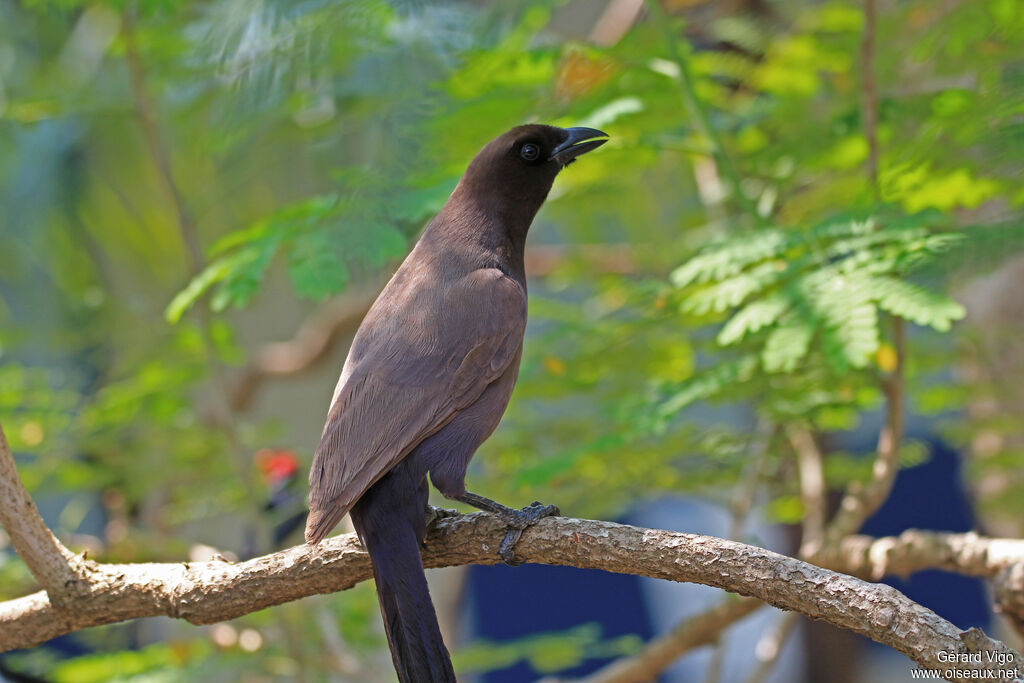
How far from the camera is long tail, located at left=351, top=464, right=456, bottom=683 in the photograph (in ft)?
7.29

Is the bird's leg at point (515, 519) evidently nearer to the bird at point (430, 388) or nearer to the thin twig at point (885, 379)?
the bird at point (430, 388)

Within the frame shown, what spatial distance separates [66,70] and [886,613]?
21.6ft

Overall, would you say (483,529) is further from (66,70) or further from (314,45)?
(66,70)

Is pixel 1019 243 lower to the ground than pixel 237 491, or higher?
higher

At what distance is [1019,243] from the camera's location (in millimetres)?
2564

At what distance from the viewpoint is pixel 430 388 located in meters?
2.51

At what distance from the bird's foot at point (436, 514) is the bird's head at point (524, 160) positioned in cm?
92

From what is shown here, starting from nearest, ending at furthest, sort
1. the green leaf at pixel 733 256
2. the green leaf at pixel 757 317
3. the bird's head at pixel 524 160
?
1. the green leaf at pixel 757 317
2. the green leaf at pixel 733 256
3. the bird's head at pixel 524 160

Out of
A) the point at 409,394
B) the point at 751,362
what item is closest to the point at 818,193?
the point at 751,362

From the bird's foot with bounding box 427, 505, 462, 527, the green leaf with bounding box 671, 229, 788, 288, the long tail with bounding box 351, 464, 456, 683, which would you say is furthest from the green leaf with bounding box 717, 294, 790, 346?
the long tail with bounding box 351, 464, 456, 683

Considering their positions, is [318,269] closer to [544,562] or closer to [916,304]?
[544,562]

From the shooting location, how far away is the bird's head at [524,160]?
2930 mm

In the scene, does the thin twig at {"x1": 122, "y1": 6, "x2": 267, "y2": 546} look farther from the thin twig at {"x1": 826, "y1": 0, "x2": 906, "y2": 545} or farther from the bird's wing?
the thin twig at {"x1": 826, "y1": 0, "x2": 906, "y2": 545}

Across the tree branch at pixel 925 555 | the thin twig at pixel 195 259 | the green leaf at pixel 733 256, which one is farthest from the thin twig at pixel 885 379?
the thin twig at pixel 195 259
